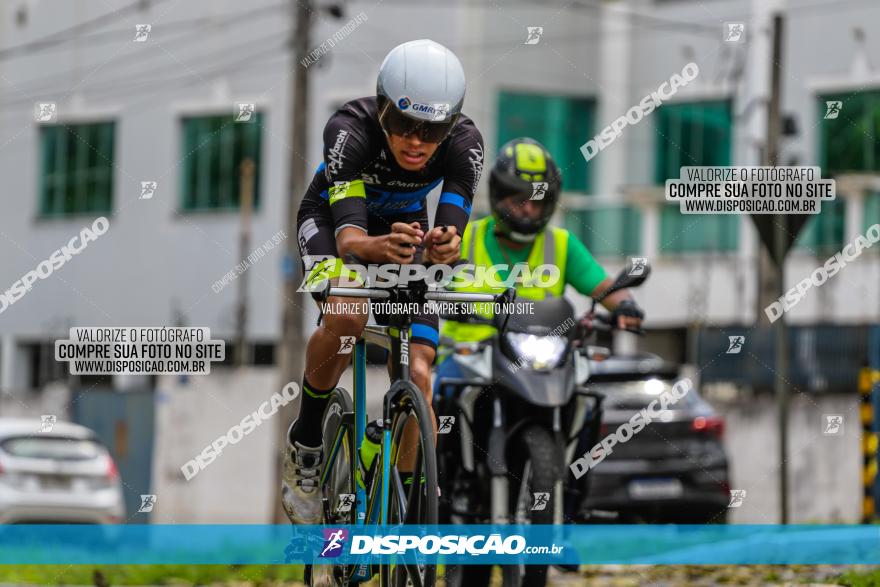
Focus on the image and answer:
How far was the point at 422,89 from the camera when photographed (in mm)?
6285

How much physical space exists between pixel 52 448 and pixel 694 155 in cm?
1334

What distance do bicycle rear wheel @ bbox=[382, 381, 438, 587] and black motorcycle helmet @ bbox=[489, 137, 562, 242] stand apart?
8.99 feet

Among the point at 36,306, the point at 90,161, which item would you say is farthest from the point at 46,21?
the point at 36,306

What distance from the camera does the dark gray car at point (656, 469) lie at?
14.1 meters

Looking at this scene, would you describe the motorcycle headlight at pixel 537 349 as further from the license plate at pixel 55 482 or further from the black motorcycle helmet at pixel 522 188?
the license plate at pixel 55 482

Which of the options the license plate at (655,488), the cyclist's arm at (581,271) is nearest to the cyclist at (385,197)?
the cyclist's arm at (581,271)

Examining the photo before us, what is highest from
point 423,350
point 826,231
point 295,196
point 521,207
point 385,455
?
point 826,231

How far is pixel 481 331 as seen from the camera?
8.73m

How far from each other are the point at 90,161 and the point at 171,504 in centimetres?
819

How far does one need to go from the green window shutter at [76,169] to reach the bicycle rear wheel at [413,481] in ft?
80.8

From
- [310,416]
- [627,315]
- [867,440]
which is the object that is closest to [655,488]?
[867,440]

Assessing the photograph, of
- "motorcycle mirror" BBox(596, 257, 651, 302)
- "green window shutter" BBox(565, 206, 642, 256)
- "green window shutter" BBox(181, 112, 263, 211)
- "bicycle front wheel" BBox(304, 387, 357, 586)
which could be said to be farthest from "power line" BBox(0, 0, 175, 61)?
"bicycle front wheel" BBox(304, 387, 357, 586)

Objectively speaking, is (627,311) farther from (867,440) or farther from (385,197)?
(867,440)

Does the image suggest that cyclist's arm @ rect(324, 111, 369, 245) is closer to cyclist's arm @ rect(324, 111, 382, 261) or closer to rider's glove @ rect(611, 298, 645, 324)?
cyclist's arm @ rect(324, 111, 382, 261)
